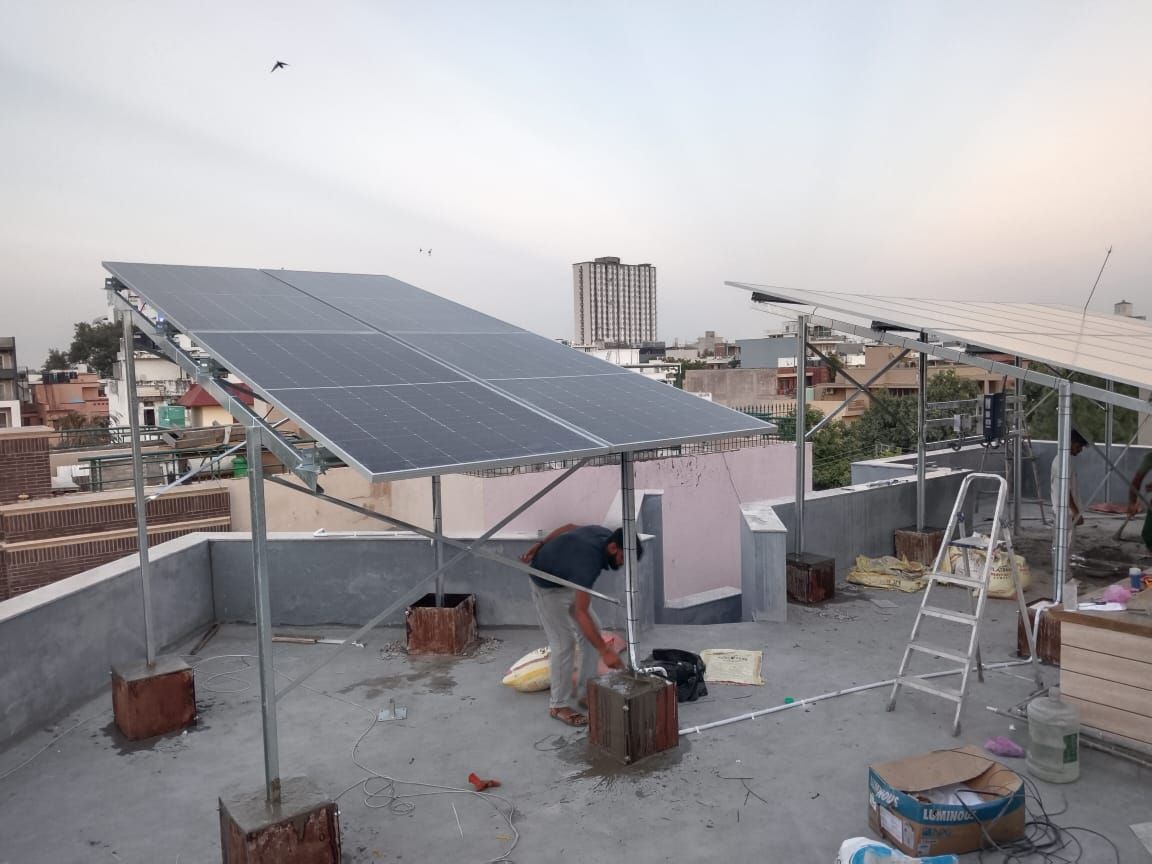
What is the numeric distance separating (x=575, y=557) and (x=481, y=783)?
178 cm

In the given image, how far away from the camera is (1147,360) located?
9.22 metres

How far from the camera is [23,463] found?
1892 centimetres

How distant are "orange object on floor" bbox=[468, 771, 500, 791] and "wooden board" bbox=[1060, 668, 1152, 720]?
168 inches

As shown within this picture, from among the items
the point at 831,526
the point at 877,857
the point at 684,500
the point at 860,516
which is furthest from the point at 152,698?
the point at 684,500

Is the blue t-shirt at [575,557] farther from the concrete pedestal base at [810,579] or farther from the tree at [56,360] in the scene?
the tree at [56,360]

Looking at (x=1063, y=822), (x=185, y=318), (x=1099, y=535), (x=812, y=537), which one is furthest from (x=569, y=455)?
(x=1099, y=535)

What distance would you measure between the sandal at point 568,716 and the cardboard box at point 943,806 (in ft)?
7.91

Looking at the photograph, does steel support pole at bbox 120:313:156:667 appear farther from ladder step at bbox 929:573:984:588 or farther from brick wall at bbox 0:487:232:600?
brick wall at bbox 0:487:232:600

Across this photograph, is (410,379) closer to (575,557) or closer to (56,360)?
(575,557)

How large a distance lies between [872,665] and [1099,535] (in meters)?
8.27

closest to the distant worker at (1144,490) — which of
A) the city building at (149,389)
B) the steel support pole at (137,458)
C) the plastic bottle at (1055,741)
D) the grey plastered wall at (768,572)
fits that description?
the grey plastered wall at (768,572)

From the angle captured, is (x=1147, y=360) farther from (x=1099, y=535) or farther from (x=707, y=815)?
(x=707, y=815)

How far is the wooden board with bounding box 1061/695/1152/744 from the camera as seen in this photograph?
5.71 metres

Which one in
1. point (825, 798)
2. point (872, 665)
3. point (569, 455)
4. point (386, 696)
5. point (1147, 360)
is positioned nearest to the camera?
point (569, 455)
